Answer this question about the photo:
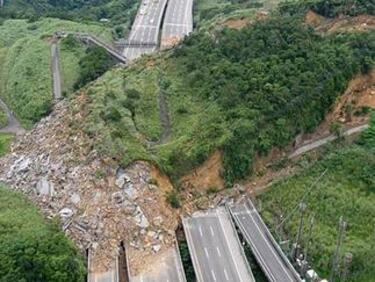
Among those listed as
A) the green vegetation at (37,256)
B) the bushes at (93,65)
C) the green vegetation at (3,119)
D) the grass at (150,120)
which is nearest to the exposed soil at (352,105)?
the grass at (150,120)

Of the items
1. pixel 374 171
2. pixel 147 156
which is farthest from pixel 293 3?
pixel 147 156

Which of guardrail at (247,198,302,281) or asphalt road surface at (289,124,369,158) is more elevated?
asphalt road surface at (289,124,369,158)

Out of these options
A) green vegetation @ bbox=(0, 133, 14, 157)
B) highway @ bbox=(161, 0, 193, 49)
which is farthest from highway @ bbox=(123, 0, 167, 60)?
green vegetation @ bbox=(0, 133, 14, 157)

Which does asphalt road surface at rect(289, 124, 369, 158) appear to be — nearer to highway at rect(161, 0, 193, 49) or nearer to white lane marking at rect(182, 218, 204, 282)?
white lane marking at rect(182, 218, 204, 282)

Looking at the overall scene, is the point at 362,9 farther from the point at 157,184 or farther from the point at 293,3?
the point at 157,184

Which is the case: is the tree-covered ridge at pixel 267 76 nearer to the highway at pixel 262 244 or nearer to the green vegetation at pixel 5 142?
the highway at pixel 262 244
